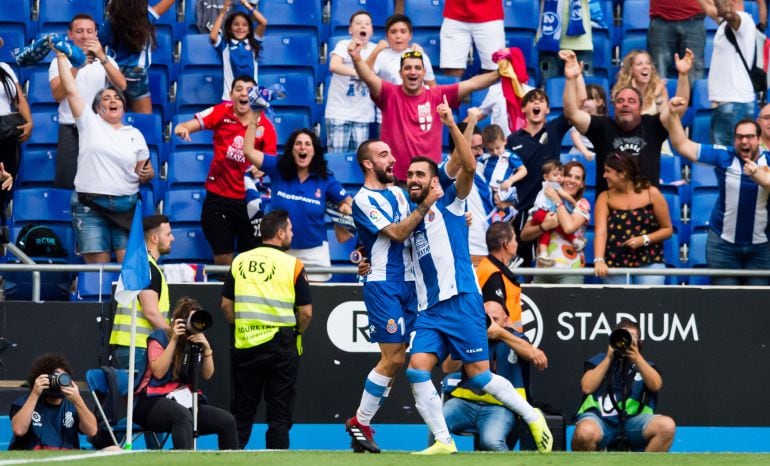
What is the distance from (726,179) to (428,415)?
411 cm

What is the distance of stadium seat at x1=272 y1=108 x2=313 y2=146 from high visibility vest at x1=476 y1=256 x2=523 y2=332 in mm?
3869

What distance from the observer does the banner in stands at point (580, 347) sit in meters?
12.4

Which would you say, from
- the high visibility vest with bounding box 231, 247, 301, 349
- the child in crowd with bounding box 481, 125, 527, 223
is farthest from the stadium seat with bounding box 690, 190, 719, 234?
the high visibility vest with bounding box 231, 247, 301, 349

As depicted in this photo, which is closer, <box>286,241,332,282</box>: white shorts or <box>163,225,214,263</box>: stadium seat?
<box>286,241,332,282</box>: white shorts

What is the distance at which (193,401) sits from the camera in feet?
35.3

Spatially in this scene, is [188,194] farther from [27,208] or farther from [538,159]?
[538,159]

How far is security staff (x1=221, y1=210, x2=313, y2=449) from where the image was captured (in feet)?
→ 37.1

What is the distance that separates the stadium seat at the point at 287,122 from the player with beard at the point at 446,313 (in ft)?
16.7

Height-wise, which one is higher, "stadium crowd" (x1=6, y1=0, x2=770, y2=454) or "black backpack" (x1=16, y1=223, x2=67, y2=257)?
"stadium crowd" (x1=6, y1=0, x2=770, y2=454)

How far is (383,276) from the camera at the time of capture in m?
10.6

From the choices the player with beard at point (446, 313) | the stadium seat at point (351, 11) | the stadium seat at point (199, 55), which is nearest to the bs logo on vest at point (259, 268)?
the player with beard at point (446, 313)

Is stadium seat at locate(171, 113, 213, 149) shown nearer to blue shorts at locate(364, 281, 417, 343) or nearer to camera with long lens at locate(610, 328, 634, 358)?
blue shorts at locate(364, 281, 417, 343)

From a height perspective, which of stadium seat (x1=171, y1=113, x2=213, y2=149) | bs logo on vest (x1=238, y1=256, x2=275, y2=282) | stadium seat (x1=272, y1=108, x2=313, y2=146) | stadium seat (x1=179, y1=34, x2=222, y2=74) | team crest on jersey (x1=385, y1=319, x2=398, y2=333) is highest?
stadium seat (x1=179, y1=34, x2=222, y2=74)

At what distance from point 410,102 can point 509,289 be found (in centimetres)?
240
